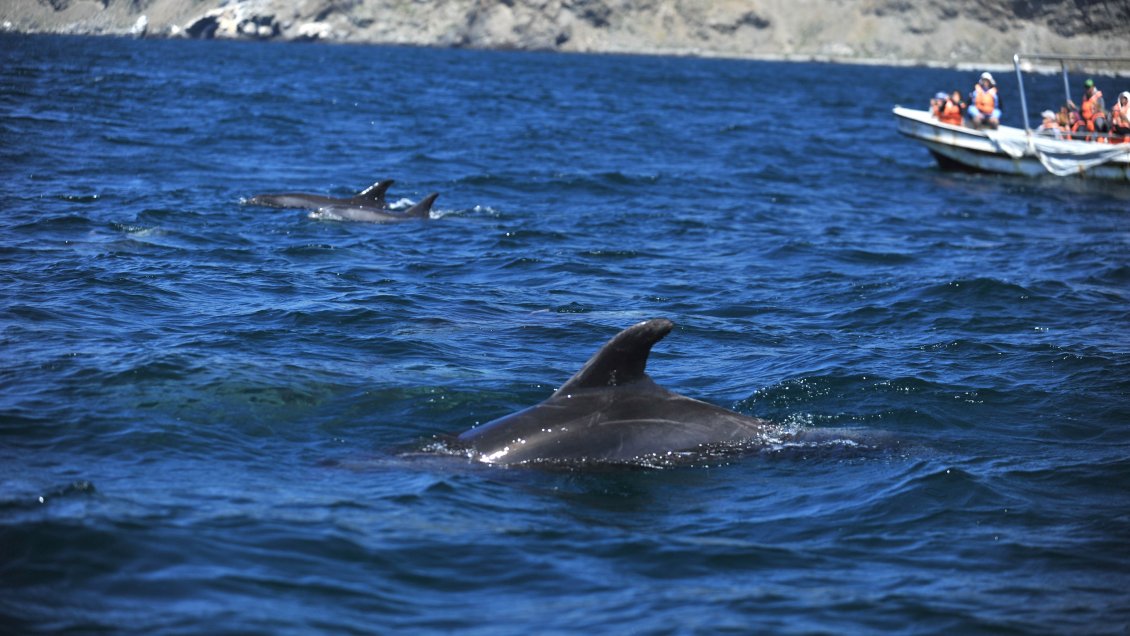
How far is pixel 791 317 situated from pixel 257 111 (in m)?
30.8

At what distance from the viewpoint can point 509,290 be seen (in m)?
16.3

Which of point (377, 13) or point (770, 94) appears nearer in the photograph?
point (770, 94)

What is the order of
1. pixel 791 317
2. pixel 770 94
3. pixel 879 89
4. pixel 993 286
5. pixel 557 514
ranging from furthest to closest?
pixel 879 89 → pixel 770 94 → pixel 993 286 → pixel 791 317 → pixel 557 514

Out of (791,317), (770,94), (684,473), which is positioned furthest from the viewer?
(770,94)

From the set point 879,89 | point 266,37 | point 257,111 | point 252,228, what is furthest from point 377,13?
point 252,228

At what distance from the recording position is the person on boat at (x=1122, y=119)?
1182 inches

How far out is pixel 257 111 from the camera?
1686 inches

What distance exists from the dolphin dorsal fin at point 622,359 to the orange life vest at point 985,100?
2495 centimetres

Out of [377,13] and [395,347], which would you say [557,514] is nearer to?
[395,347]

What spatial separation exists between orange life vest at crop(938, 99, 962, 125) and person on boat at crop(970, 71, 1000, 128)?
0.36 meters

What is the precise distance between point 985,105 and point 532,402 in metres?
24.3

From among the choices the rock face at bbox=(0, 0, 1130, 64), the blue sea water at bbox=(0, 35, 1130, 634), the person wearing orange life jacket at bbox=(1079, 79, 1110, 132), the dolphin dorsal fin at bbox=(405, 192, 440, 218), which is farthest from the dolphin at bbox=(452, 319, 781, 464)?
the rock face at bbox=(0, 0, 1130, 64)

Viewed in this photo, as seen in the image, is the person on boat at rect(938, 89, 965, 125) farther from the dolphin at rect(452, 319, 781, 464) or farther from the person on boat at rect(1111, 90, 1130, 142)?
the dolphin at rect(452, 319, 781, 464)

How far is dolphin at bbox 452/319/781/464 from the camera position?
9352 millimetres
